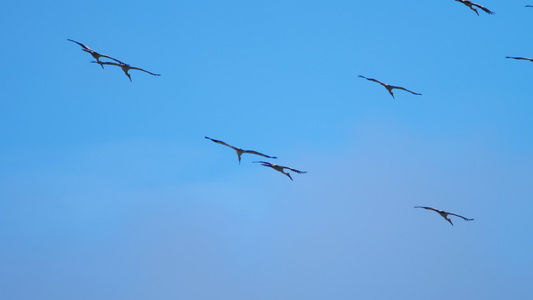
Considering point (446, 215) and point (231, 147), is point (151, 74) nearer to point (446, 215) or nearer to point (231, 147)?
point (231, 147)

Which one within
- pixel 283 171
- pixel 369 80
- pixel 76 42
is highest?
pixel 76 42

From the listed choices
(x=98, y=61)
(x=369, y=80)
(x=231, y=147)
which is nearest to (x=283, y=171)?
(x=231, y=147)

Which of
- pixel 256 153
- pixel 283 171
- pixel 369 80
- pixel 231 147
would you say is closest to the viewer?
pixel 256 153

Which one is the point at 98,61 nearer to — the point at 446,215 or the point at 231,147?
the point at 231,147

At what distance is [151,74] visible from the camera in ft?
245

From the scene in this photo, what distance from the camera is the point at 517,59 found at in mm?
77625

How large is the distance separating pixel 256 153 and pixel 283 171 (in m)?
10.6

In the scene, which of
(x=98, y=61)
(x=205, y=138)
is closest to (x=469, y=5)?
(x=205, y=138)

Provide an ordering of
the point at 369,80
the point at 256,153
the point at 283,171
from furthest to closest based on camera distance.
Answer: the point at 369,80 < the point at 283,171 < the point at 256,153

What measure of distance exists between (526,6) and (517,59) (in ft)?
19.2

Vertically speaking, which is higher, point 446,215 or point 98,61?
point 98,61

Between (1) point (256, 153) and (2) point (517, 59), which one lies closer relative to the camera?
(1) point (256, 153)

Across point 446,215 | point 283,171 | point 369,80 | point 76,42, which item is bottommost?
point 446,215

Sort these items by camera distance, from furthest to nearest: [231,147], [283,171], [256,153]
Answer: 1. [283,171]
2. [231,147]
3. [256,153]
